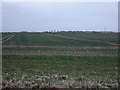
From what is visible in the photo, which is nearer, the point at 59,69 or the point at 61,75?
the point at 61,75

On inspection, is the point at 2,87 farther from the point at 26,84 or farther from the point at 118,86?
the point at 118,86

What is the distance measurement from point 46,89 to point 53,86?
1.15 ft

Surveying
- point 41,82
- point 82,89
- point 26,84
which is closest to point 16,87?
point 26,84

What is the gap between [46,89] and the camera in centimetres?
741

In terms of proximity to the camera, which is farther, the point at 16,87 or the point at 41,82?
the point at 41,82

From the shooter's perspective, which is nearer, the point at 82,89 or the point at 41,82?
the point at 82,89

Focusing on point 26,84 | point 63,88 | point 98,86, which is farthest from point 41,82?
point 98,86

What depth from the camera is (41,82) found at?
8.20 meters

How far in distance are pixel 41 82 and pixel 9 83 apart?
1.32 m

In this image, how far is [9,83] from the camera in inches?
314

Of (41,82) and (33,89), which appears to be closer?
(33,89)

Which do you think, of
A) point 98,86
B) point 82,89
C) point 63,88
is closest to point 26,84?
point 63,88

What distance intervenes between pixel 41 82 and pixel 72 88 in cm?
146

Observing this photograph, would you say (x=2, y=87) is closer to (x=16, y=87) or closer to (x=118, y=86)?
(x=16, y=87)
